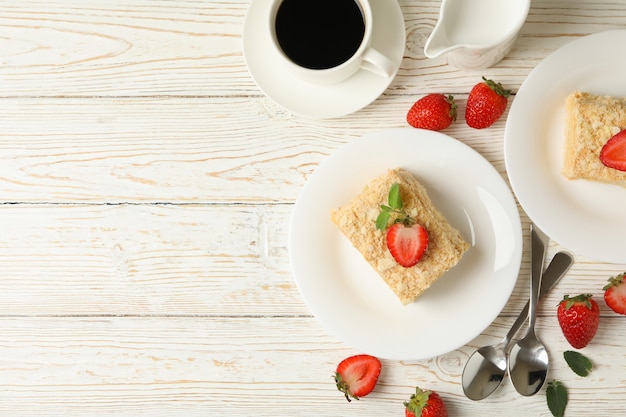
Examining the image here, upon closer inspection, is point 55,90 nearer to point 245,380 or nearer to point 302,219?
point 302,219

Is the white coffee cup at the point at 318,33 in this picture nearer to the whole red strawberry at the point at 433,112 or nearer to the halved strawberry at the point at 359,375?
the whole red strawberry at the point at 433,112

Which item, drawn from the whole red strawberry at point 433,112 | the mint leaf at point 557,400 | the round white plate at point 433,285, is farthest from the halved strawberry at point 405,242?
the mint leaf at point 557,400

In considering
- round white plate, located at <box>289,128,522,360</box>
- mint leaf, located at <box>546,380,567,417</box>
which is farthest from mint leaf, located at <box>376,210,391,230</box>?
mint leaf, located at <box>546,380,567,417</box>

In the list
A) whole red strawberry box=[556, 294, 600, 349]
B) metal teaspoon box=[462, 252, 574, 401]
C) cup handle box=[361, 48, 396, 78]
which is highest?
cup handle box=[361, 48, 396, 78]

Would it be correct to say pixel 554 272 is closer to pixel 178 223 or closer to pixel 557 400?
pixel 557 400

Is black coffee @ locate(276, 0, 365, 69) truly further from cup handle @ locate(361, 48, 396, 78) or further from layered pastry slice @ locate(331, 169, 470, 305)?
layered pastry slice @ locate(331, 169, 470, 305)

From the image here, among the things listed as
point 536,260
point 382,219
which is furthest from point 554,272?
point 382,219
